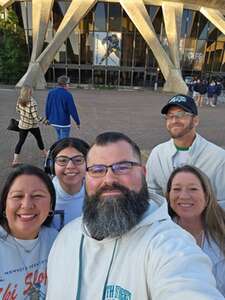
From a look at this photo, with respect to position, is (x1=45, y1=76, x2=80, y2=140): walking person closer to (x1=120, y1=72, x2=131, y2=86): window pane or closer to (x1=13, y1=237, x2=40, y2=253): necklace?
(x1=13, y1=237, x2=40, y2=253): necklace

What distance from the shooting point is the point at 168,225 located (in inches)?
69.5

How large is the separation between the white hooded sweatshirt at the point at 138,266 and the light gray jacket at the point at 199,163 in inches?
53.3

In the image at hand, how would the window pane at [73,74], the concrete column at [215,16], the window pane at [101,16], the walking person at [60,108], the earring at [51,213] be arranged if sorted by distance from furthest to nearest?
the window pane at [73,74] → the window pane at [101,16] → the concrete column at [215,16] → the walking person at [60,108] → the earring at [51,213]

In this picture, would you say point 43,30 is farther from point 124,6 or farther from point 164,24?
point 164,24

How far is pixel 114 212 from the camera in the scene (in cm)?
182

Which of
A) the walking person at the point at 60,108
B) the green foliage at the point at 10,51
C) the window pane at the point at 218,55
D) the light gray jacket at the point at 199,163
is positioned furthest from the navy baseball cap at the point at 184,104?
the window pane at the point at 218,55

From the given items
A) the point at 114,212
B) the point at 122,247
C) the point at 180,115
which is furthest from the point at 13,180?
the point at 180,115

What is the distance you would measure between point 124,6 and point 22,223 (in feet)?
113

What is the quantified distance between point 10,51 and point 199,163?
32835mm

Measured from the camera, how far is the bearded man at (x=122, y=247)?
61.1 inches

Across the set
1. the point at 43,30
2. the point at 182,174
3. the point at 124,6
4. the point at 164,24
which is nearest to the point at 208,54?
the point at 164,24

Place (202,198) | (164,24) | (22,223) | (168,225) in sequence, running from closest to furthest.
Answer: (168,225), (22,223), (202,198), (164,24)

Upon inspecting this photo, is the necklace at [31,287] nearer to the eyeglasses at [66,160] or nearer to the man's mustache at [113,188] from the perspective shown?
the man's mustache at [113,188]

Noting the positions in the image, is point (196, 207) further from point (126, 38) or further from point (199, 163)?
point (126, 38)
